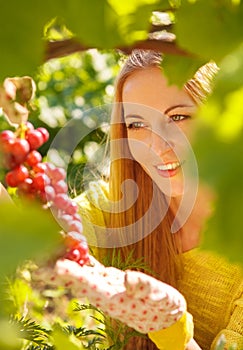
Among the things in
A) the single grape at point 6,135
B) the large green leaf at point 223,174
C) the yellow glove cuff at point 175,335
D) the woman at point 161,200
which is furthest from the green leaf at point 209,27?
the woman at point 161,200

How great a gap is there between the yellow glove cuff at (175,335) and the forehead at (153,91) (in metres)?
0.57

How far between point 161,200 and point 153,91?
0.38 metres

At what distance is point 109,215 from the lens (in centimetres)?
228

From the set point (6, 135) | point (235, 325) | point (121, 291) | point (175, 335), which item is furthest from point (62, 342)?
point (235, 325)

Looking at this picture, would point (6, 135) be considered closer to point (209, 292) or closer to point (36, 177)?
point (36, 177)

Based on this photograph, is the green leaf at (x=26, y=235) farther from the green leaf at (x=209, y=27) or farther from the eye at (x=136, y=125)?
the eye at (x=136, y=125)

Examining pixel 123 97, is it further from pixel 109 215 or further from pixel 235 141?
pixel 235 141

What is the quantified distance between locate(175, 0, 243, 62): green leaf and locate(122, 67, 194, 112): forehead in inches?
56.5

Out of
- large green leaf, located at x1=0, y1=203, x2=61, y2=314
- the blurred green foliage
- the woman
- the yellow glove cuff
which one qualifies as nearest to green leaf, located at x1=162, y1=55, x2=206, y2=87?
the blurred green foliage

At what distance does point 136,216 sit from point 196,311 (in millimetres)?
326

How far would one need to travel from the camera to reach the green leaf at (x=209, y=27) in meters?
0.45

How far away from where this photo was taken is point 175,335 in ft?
5.05

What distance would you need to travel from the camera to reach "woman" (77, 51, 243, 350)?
1.95 meters

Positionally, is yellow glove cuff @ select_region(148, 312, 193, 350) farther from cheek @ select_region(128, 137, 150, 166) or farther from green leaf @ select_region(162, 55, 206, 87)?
green leaf @ select_region(162, 55, 206, 87)
